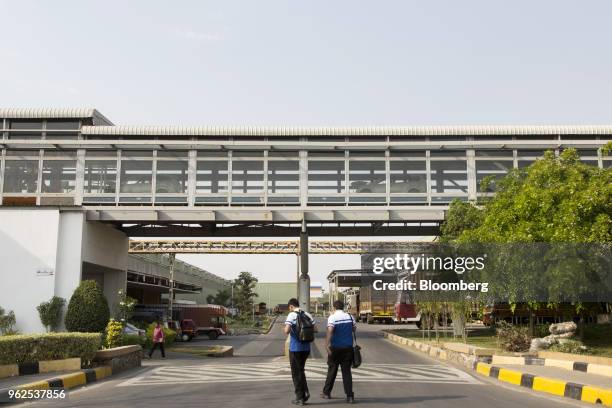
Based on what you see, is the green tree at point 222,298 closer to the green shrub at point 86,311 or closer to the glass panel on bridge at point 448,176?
the glass panel on bridge at point 448,176

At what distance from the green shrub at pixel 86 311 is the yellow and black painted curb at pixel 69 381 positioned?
8.72 meters

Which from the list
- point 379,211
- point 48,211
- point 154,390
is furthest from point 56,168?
point 154,390

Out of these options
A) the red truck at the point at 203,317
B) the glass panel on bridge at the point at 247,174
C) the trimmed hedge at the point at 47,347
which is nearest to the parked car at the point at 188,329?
the red truck at the point at 203,317

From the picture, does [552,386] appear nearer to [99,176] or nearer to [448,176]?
[448,176]

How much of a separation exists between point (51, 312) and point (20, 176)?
7314mm

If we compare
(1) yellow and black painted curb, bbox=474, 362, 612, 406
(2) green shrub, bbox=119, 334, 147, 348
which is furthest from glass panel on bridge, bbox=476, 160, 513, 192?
(2) green shrub, bbox=119, 334, 147, 348

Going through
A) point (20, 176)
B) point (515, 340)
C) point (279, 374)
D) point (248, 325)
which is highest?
point (20, 176)

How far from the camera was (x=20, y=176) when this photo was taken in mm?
29281

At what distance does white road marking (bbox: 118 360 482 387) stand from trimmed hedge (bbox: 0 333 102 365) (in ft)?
5.26

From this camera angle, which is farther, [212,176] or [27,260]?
[212,176]

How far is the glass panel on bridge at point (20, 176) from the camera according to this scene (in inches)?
1150

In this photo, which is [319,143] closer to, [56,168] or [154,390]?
[56,168]

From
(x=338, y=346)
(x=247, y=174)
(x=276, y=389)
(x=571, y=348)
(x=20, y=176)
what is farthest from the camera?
(x=247, y=174)

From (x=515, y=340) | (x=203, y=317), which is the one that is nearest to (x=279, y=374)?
(x=515, y=340)
